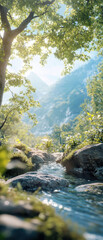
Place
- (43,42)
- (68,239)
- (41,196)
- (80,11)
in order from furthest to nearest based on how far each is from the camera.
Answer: (43,42), (80,11), (41,196), (68,239)

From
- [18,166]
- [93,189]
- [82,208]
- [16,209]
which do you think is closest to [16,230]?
[16,209]

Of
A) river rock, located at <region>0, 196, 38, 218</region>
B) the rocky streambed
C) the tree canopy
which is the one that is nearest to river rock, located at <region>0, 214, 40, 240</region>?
the rocky streambed

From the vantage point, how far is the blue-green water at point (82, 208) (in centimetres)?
297

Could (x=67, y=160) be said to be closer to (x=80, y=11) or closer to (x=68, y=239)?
(x=80, y=11)

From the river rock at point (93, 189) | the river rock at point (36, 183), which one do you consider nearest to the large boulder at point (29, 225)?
the river rock at point (36, 183)

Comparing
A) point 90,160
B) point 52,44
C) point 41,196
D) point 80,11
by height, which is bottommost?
point 41,196

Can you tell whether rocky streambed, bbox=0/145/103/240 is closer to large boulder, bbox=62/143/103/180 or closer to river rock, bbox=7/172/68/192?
river rock, bbox=7/172/68/192

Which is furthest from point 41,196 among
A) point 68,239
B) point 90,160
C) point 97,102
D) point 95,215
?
point 97,102

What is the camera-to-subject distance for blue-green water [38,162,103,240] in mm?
2975

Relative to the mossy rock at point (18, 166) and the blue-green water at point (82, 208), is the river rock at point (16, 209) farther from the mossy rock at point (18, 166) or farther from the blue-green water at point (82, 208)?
the mossy rock at point (18, 166)

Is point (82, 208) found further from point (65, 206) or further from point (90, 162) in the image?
point (90, 162)

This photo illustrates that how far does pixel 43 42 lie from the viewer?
42.1 feet

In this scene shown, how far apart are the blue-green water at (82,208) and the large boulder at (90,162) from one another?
12.7 feet

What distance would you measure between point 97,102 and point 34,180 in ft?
124
